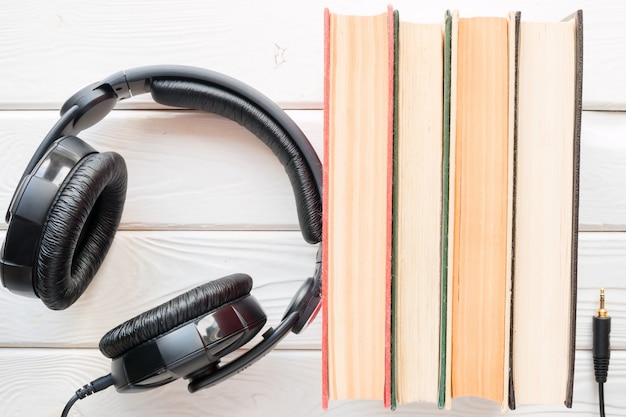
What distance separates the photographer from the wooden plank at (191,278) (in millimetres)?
628

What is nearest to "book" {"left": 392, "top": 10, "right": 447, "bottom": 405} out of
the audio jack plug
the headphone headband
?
the headphone headband

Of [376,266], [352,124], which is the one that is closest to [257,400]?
[376,266]

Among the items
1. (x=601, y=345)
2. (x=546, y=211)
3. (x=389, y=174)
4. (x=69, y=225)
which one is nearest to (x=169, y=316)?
(x=69, y=225)

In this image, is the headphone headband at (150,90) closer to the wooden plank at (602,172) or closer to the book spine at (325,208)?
the book spine at (325,208)

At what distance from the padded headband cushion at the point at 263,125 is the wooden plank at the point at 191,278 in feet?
0.29

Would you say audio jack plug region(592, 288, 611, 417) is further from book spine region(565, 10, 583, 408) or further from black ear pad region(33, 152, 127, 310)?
black ear pad region(33, 152, 127, 310)

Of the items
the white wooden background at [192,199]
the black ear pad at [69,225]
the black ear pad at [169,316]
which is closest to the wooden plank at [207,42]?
the white wooden background at [192,199]

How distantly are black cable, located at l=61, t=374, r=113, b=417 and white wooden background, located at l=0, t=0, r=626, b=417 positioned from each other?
0.05m

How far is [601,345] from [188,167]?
0.54 meters

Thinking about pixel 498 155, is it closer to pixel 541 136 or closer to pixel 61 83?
pixel 541 136

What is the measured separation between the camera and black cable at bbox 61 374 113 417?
55 cm

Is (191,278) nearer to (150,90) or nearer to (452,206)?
(150,90)

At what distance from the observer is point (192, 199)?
631mm

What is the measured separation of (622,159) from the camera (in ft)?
2.06
